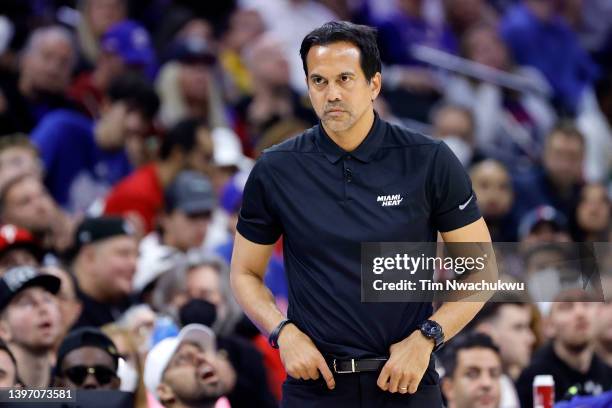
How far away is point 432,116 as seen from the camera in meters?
11.5

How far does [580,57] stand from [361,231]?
9.00 m

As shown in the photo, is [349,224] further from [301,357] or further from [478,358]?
[478,358]

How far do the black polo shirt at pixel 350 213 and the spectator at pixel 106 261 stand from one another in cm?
351

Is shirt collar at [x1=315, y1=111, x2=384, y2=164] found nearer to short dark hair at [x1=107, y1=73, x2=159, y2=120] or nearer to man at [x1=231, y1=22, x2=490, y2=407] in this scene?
man at [x1=231, y1=22, x2=490, y2=407]

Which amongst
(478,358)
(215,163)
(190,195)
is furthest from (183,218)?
(478,358)

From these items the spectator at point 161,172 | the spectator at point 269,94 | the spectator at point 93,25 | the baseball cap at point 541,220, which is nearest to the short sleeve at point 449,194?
the spectator at point 161,172

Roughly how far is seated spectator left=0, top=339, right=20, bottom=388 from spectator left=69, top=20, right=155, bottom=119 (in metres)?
4.82

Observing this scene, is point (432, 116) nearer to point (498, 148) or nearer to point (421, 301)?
point (498, 148)

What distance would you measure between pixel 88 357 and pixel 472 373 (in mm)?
1875

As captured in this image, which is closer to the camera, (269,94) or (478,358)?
(478,358)

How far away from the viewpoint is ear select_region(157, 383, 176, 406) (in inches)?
240

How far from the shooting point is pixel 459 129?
10.8 metres

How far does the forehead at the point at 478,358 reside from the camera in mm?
6597

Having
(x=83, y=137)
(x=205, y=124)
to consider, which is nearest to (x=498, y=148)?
(x=205, y=124)
